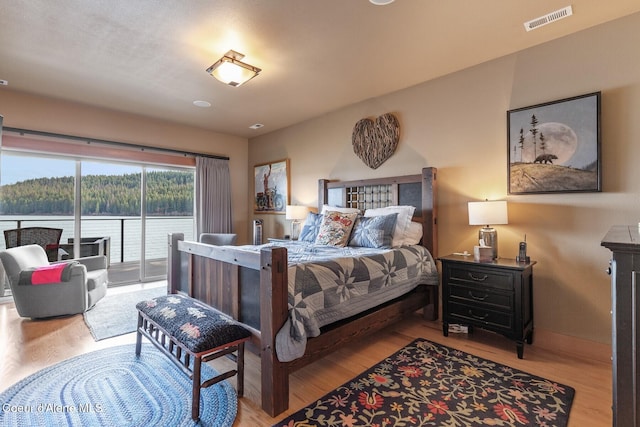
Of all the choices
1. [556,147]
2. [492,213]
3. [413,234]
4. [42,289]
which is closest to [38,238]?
[42,289]

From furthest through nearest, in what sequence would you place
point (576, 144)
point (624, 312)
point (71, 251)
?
point (71, 251)
point (576, 144)
point (624, 312)

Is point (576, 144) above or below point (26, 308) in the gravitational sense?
above

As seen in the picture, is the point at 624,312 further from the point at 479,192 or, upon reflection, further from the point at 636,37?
the point at 636,37

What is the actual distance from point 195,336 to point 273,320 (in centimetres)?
47

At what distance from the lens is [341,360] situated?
7.60 feet

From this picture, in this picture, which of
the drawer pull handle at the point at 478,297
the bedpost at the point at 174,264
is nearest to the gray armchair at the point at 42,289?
the bedpost at the point at 174,264

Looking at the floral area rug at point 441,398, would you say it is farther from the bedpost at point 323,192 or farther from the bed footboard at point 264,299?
the bedpost at point 323,192

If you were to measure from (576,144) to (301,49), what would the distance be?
242 centimetres

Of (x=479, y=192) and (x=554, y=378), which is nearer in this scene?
(x=554, y=378)

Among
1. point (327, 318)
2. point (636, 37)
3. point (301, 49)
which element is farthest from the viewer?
point (301, 49)

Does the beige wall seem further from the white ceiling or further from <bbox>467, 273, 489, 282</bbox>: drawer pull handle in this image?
<bbox>467, 273, 489, 282</bbox>: drawer pull handle

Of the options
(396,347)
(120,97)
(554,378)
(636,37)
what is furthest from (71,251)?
(636,37)

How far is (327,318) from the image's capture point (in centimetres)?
197

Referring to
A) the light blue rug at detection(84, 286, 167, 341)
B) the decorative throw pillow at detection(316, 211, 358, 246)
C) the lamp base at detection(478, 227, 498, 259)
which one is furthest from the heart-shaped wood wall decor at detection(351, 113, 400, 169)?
the light blue rug at detection(84, 286, 167, 341)
